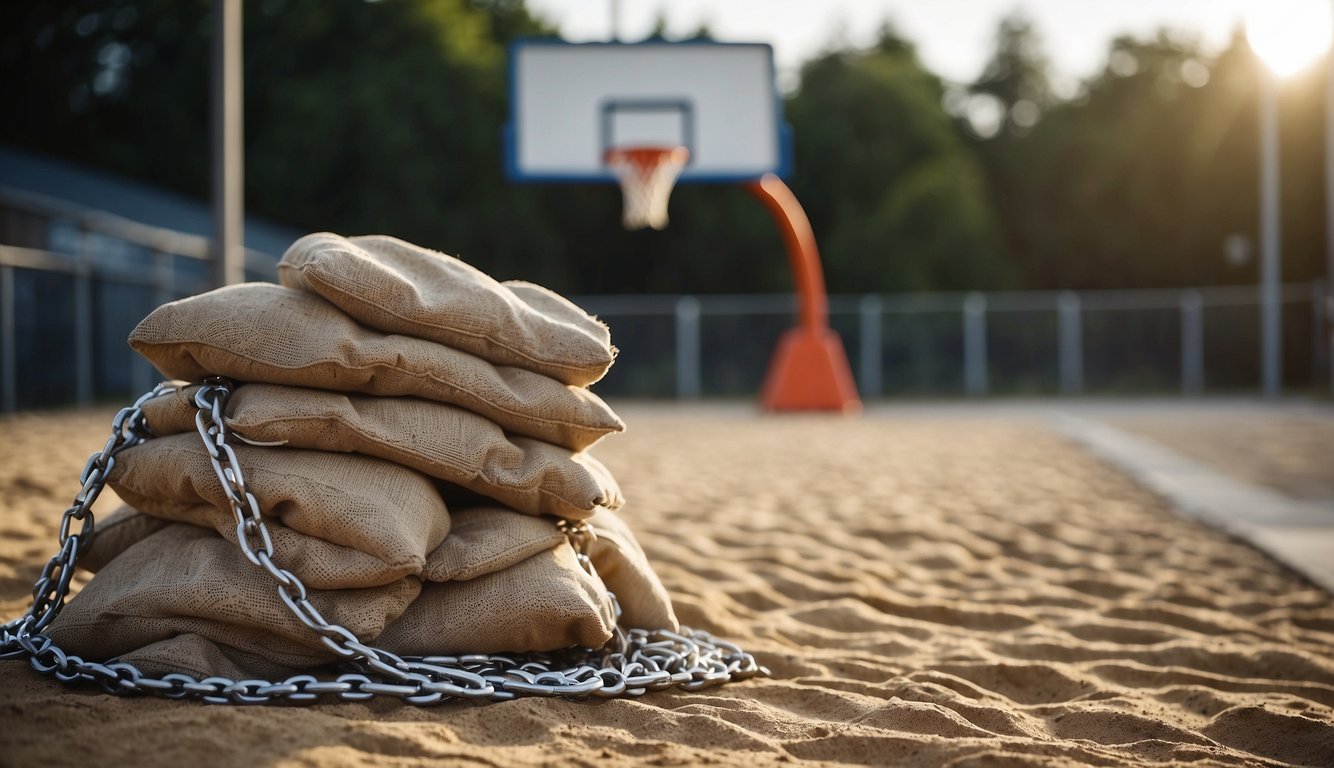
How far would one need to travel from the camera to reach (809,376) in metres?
15.5

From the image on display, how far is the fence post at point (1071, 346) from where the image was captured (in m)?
22.3

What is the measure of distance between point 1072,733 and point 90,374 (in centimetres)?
1497

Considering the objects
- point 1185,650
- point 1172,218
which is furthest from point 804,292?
point 1172,218

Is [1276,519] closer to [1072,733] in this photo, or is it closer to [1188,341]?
[1072,733]

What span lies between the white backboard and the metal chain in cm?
1160

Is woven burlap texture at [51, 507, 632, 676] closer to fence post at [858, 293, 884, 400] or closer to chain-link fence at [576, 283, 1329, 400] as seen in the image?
chain-link fence at [576, 283, 1329, 400]

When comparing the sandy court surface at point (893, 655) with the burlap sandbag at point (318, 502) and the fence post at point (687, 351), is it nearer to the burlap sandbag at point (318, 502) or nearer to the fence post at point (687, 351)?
the burlap sandbag at point (318, 502)

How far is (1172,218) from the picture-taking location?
2955cm

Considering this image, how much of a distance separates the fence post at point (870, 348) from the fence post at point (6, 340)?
1445cm

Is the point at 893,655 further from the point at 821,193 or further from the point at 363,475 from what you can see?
the point at 821,193

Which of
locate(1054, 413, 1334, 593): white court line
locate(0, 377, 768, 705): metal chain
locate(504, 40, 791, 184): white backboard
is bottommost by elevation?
locate(1054, 413, 1334, 593): white court line

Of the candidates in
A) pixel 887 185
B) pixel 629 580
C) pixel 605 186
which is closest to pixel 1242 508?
pixel 629 580

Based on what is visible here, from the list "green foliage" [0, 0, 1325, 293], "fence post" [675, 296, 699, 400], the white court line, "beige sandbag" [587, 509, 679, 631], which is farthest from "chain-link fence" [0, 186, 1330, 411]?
"beige sandbag" [587, 509, 679, 631]

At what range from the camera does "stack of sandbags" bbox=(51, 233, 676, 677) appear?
2.48 meters
